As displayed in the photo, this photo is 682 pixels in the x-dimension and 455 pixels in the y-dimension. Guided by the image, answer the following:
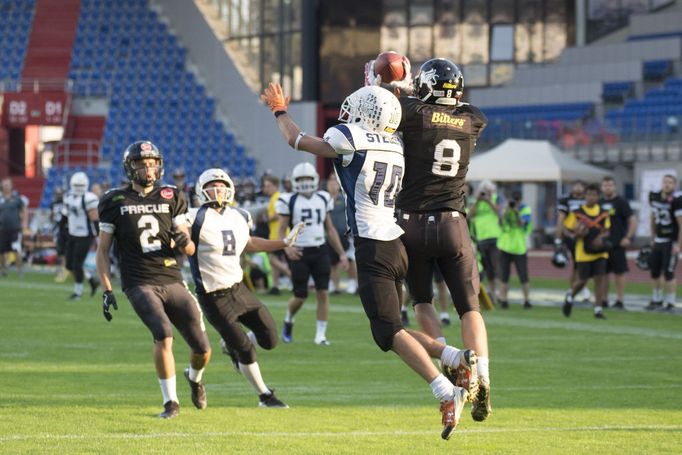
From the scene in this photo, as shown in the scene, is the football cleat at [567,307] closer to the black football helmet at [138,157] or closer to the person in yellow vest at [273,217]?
the person in yellow vest at [273,217]

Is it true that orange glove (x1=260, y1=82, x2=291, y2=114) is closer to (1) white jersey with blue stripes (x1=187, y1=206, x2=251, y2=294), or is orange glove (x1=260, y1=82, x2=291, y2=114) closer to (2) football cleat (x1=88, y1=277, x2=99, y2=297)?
(1) white jersey with blue stripes (x1=187, y1=206, x2=251, y2=294)

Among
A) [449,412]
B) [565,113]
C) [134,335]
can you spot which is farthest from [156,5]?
[449,412]

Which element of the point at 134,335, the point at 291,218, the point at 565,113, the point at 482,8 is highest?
the point at 482,8

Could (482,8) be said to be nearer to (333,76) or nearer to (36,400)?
(333,76)

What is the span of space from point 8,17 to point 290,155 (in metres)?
12.0

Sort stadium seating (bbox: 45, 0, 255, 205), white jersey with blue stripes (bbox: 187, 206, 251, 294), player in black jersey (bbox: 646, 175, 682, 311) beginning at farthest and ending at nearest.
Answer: stadium seating (bbox: 45, 0, 255, 205), player in black jersey (bbox: 646, 175, 682, 311), white jersey with blue stripes (bbox: 187, 206, 251, 294)

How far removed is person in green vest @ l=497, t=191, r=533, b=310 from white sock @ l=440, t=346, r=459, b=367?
1265 cm

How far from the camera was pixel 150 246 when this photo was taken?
1002cm

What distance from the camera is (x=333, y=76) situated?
43156mm

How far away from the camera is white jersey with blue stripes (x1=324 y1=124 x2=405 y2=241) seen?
26.9ft

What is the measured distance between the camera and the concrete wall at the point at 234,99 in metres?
42.4

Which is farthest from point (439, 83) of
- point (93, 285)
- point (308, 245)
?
point (93, 285)

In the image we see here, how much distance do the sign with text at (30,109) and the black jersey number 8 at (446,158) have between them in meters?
36.2

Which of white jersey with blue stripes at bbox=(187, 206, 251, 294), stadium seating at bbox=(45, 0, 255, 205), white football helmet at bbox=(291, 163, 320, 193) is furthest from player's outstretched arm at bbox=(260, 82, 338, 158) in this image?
stadium seating at bbox=(45, 0, 255, 205)
